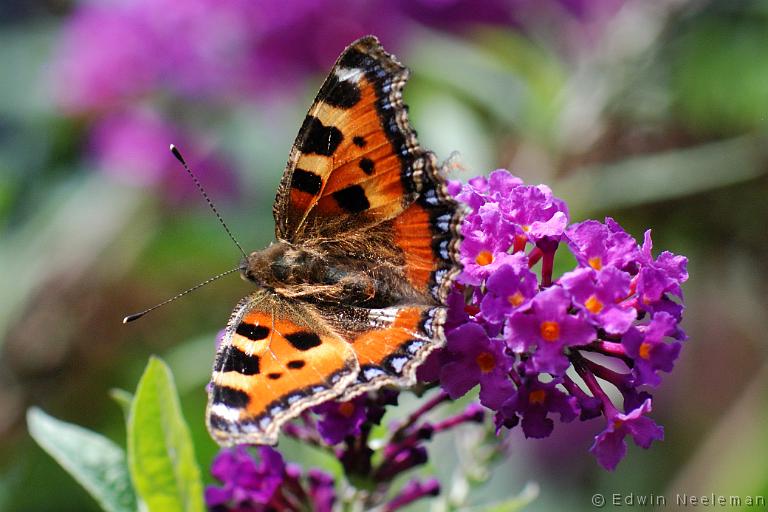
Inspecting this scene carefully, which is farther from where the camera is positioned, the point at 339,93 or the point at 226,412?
the point at 339,93

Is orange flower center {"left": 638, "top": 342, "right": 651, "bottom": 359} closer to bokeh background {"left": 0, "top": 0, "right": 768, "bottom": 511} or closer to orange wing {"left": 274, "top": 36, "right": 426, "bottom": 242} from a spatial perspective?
orange wing {"left": 274, "top": 36, "right": 426, "bottom": 242}

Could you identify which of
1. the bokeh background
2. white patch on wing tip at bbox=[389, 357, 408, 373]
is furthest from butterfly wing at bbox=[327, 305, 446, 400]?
the bokeh background

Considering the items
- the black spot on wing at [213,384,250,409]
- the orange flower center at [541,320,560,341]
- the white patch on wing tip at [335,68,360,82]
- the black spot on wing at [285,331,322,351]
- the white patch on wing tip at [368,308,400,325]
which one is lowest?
the orange flower center at [541,320,560,341]

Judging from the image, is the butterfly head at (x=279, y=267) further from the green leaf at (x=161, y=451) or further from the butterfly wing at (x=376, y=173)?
the green leaf at (x=161, y=451)

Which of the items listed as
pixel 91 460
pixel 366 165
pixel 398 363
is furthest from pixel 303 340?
pixel 91 460

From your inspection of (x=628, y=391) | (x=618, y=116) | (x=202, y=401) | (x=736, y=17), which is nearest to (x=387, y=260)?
(x=628, y=391)

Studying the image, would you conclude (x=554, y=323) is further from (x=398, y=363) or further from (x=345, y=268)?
(x=345, y=268)

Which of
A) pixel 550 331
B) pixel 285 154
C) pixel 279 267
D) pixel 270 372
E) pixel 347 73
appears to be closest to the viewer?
pixel 550 331
